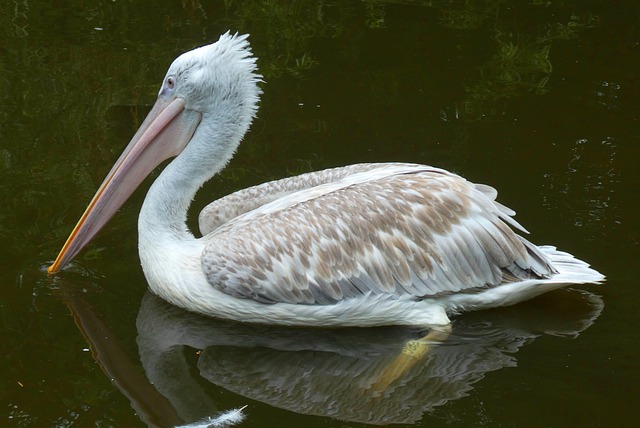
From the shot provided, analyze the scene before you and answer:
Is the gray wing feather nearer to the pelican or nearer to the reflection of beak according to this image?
the pelican

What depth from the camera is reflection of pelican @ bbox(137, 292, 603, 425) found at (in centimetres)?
452

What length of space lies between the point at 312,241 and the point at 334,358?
0.59 m

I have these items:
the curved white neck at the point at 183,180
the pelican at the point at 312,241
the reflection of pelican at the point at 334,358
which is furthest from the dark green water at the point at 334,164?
the curved white neck at the point at 183,180

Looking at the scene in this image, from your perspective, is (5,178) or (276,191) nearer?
(276,191)

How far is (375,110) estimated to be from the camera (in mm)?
7352

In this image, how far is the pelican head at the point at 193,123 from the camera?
5.20 meters

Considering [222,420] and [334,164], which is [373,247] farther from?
[334,164]

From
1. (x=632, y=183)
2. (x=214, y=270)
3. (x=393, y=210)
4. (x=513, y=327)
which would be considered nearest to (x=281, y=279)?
(x=214, y=270)

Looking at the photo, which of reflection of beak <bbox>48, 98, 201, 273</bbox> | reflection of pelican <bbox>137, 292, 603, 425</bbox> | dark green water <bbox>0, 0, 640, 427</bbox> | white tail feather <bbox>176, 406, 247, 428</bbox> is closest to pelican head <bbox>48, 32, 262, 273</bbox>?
reflection of beak <bbox>48, 98, 201, 273</bbox>

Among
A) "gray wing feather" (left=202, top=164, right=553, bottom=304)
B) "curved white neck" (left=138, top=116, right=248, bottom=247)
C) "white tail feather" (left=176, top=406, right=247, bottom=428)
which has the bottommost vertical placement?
"white tail feather" (left=176, top=406, right=247, bottom=428)

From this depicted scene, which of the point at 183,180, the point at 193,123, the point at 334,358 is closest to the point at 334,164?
the point at 193,123

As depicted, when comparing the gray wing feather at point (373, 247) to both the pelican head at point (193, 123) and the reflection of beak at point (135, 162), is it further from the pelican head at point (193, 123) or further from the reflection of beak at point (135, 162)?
the reflection of beak at point (135, 162)

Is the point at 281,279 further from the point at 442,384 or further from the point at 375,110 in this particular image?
the point at 375,110

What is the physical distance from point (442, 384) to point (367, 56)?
13.4ft
